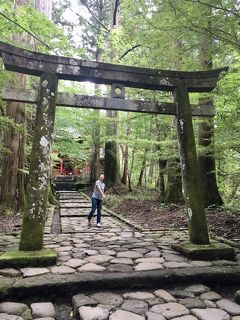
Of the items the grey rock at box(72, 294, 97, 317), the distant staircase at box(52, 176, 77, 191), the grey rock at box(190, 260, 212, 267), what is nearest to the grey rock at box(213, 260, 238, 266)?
the grey rock at box(190, 260, 212, 267)

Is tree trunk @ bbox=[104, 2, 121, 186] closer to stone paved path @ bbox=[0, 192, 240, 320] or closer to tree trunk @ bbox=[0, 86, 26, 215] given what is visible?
tree trunk @ bbox=[0, 86, 26, 215]

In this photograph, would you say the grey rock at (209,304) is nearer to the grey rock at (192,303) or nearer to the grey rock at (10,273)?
the grey rock at (192,303)

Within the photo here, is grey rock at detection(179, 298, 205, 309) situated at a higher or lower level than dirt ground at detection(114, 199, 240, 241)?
lower

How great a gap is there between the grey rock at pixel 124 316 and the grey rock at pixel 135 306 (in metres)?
0.10

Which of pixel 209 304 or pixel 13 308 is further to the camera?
pixel 209 304

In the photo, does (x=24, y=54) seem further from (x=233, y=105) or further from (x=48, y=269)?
(x=233, y=105)

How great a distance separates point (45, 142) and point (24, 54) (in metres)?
1.71

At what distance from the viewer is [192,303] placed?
4117mm

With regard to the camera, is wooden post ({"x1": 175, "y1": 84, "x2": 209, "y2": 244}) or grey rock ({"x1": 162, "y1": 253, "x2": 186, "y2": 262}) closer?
grey rock ({"x1": 162, "y1": 253, "x2": 186, "y2": 262})

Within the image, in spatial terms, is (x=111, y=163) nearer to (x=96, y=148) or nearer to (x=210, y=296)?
(x=96, y=148)

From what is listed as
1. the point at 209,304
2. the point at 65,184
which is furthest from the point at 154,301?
the point at 65,184

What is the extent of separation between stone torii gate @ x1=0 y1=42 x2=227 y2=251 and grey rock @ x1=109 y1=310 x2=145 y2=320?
7.54 feet

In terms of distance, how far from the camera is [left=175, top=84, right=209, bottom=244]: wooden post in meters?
6.28

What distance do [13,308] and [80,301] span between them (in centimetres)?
83
